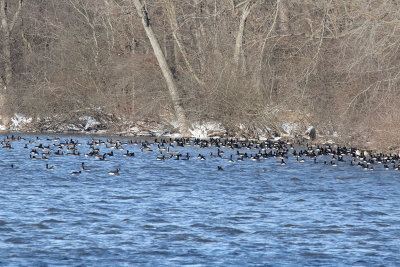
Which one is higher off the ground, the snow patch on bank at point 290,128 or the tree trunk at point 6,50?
the tree trunk at point 6,50

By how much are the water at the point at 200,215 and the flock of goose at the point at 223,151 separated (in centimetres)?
73

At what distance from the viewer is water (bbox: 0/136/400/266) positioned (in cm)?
1110

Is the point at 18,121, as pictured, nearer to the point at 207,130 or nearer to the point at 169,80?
the point at 169,80

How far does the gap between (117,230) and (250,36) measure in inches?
841

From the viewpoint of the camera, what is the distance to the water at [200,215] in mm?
11102

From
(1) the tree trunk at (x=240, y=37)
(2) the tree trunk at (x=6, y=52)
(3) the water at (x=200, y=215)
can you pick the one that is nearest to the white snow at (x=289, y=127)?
(1) the tree trunk at (x=240, y=37)

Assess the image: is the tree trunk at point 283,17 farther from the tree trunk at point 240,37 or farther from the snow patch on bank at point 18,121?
the snow patch on bank at point 18,121

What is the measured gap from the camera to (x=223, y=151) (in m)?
27.1

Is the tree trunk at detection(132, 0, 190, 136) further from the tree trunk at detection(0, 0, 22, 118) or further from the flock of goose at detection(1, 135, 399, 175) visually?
the tree trunk at detection(0, 0, 22, 118)

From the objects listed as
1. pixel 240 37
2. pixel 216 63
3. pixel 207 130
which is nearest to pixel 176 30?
pixel 216 63

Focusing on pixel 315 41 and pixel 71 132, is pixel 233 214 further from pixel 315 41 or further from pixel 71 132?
pixel 71 132

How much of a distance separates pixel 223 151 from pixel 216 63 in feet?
22.4

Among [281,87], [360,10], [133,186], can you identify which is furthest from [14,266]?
[281,87]

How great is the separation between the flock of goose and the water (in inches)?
28.8
